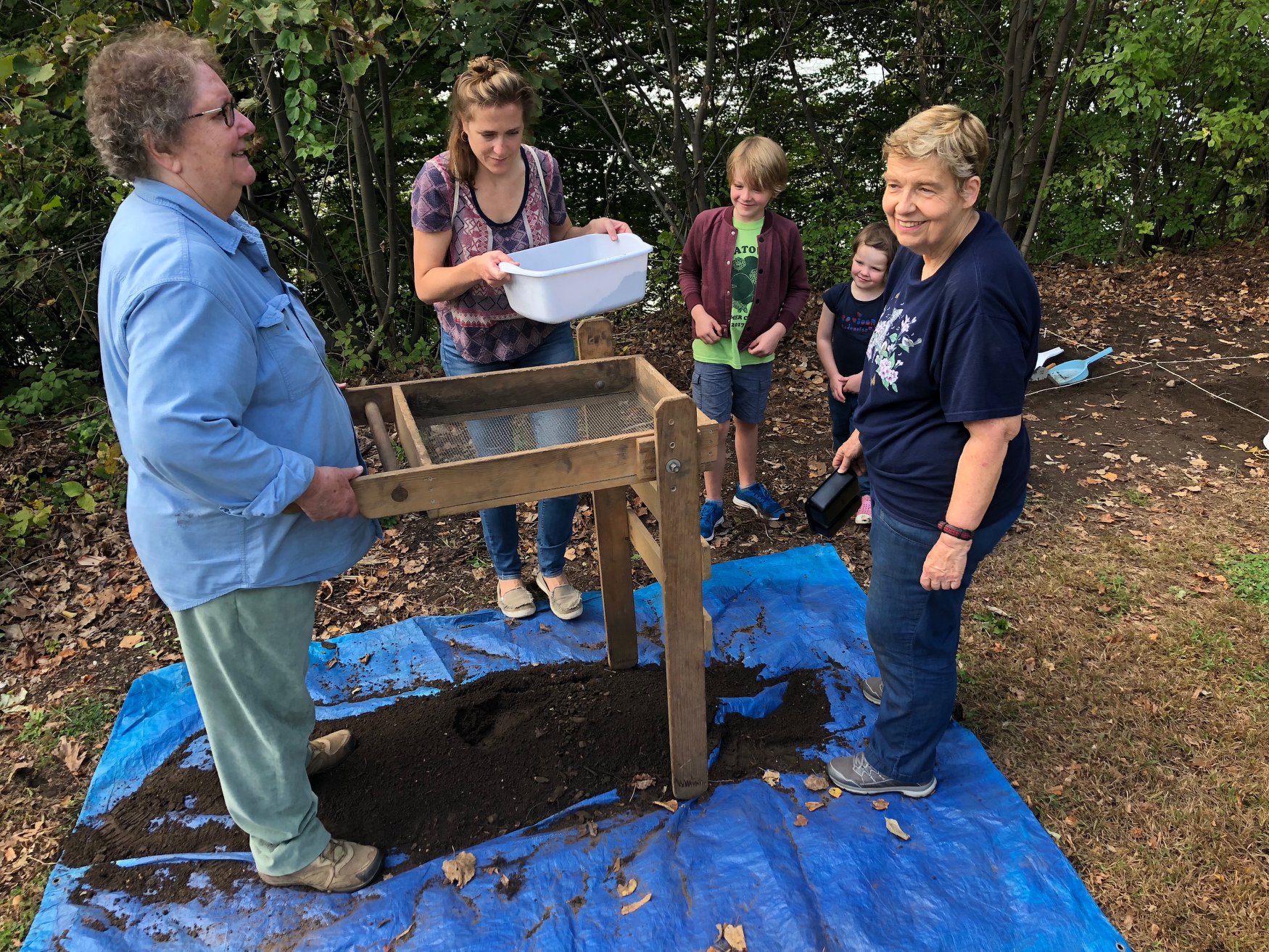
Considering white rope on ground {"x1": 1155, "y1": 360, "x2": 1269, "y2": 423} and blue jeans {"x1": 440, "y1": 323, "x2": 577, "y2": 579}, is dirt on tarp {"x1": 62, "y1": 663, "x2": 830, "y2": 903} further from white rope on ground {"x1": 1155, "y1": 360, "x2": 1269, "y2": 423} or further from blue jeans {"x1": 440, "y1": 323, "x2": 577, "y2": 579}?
white rope on ground {"x1": 1155, "y1": 360, "x2": 1269, "y2": 423}

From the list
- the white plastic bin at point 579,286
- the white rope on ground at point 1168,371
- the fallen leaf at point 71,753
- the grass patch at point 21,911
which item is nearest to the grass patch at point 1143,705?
the white rope on ground at point 1168,371

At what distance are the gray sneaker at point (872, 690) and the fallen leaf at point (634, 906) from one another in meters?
1.08

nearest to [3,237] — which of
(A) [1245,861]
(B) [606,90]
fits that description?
(B) [606,90]

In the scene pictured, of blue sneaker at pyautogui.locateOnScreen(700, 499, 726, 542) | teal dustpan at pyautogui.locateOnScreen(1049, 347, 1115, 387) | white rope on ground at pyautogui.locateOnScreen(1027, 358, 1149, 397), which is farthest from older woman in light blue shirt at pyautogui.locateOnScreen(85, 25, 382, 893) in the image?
teal dustpan at pyautogui.locateOnScreen(1049, 347, 1115, 387)

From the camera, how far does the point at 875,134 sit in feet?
25.3

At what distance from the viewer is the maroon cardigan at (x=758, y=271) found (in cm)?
363

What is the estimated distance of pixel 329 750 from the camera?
2637mm

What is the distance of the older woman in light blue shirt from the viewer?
1.56 meters

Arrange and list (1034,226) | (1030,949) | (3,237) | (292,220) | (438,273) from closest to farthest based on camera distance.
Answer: (1030,949), (438,273), (3,237), (292,220), (1034,226)

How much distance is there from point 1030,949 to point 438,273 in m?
2.52

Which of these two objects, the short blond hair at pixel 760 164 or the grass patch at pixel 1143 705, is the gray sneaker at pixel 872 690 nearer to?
the grass patch at pixel 1143 705

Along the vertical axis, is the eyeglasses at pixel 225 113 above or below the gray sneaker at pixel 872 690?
above

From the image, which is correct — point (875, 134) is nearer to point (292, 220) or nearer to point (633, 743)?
point (292, 220)

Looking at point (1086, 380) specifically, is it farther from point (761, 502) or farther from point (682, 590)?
point (682, 590)
